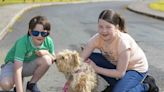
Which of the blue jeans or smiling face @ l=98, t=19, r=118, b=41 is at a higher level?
smiling face @ l=98, t=19, r=118, b=41

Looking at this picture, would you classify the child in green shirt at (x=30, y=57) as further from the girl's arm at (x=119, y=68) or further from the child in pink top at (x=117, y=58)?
the girl's arm at (x=119, y=68)

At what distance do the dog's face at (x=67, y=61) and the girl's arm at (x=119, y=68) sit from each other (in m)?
0.51

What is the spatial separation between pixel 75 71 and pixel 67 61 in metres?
0.18

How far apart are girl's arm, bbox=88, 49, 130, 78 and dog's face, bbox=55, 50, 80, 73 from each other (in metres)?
0.51

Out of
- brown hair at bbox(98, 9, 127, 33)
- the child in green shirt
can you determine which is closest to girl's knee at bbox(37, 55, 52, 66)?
the child in green shirt

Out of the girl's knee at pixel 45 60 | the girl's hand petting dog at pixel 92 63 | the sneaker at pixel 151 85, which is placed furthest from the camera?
the girl's knee at pixel 45 60

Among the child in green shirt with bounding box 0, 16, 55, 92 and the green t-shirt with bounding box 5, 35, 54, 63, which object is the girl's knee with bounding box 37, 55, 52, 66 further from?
the green t-shirt with bounding box 5, 35, 54, 63

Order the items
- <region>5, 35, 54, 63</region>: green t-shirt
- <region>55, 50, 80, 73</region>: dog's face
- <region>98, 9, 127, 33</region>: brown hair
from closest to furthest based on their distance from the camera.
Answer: <region>55, 50, 80, 73</region>: dog's face
<region>98, 9, 127, 33</region>: brown hair
<region>5, 35, 54, 63</region>: green t-shirt

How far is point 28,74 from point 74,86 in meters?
1.28

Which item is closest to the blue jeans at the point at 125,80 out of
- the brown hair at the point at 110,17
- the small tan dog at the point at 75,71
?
the small tan dog at the point at 75,71

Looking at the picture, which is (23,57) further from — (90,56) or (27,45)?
(90,56)

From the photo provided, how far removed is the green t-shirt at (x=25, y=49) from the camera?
20.6 feet

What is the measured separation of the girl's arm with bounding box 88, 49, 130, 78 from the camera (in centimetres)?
582

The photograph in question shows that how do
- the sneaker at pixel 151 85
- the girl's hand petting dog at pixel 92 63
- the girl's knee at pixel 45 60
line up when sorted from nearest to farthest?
the girl's hand petting dog at pixel 92 63 < the sneaker at pixel 151 85 < the girl's knee at pixel 45 60
